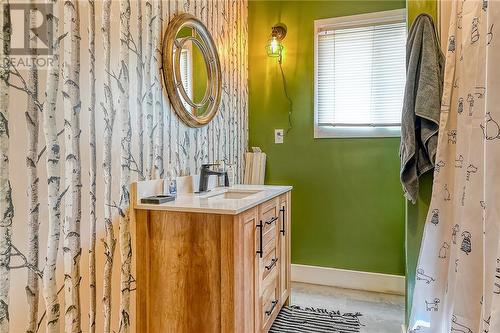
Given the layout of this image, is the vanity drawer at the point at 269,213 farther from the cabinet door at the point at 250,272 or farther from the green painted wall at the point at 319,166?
the green painted wall at the point at 319,166

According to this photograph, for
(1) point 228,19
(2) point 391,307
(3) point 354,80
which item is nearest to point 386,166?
(3) point 354,80

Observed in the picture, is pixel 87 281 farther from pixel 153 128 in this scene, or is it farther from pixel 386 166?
pixel 386 166

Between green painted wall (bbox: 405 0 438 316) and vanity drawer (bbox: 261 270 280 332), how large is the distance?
0.78 metres

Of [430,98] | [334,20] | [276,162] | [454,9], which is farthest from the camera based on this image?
[276,162]

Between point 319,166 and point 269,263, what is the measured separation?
122 centimetres

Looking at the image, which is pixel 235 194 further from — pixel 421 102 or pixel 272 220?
pixel 421 102

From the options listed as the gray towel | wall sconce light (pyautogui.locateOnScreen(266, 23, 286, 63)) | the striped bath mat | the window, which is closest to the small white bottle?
the window

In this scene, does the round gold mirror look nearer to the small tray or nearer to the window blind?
the small tray

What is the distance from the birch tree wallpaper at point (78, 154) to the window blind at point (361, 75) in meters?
1.52

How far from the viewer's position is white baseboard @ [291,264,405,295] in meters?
2.69

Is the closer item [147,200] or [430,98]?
[147,200]

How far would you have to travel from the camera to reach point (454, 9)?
60.3 inches

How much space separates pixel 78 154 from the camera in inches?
48.5

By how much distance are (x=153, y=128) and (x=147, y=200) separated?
0.39 m
